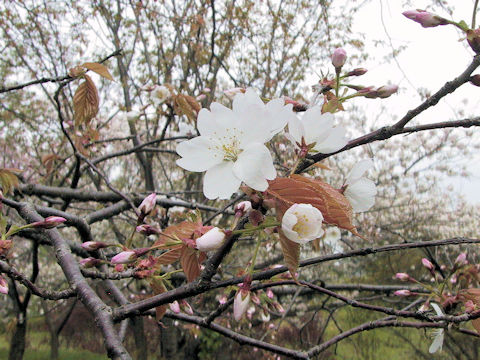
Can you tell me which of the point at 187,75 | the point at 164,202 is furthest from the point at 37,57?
the point at 164,202

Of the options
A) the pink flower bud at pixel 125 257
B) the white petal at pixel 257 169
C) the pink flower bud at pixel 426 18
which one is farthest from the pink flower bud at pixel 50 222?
the pink flower bud at pixel 426 18

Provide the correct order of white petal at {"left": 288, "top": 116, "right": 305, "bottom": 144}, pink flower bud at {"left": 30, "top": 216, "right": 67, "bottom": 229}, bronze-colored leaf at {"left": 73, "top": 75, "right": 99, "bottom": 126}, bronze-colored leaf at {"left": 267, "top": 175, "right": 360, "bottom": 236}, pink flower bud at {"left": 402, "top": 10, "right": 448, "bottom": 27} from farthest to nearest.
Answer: bronze-colored leaf at {"left": 73, "top": 75, "right": 99, "bottom": 126}
pink flower bud at {"left": 30, "top": 216, "right": 67, "bottom": 229}
pink flower bud at {"left": 402, "top": 10, "right": 448, "bottom": 27}
white petal at {"left": 288, "top": 116, "right": 305, "bottom": 144}
bronze-colored leaf at {"left": 267, "top": 175, "right": 360, "bottom": 236}

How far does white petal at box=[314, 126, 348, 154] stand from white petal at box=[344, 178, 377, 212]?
0.09 meters

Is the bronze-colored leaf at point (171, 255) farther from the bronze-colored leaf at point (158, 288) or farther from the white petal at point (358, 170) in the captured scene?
the white petal at point (358, 170)

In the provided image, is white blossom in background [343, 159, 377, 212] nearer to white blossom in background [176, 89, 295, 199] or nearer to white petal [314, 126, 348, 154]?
white petal [314, 126, 348, 154]

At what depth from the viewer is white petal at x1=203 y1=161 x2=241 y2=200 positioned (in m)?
0.53

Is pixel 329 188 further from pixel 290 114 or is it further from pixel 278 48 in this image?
pixel 278 48

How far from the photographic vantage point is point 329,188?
0.47 meters

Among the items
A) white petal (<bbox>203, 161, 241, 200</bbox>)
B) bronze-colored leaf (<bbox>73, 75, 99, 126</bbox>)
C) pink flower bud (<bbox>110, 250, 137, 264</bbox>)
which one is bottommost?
pink flower bud (<bbox>110, 250, 137, 264</bbox>)

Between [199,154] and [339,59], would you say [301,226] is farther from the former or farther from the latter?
[339,59]

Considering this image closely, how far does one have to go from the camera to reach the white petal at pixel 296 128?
573 millimetres

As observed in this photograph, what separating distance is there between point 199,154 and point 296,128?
159 mm

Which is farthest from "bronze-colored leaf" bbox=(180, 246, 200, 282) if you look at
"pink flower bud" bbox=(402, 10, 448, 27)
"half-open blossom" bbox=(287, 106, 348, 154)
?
"pink flower bud" bbox=(402, 10, 448, 27)

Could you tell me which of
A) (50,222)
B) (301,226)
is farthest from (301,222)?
(50,222)
